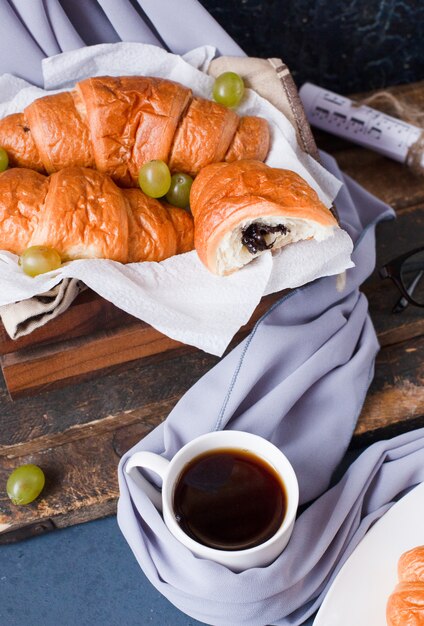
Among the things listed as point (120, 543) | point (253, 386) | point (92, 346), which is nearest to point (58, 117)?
point (92, 346)

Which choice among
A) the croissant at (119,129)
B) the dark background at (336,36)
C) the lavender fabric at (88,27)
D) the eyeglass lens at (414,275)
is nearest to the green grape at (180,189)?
the croissant at (119,129)

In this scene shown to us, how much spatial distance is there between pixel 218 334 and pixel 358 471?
0.28 m

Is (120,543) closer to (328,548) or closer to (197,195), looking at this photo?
(328,548)

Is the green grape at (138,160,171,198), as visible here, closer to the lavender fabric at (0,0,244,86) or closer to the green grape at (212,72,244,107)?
the green grape at (212,72,244,107)

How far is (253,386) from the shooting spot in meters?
1.17

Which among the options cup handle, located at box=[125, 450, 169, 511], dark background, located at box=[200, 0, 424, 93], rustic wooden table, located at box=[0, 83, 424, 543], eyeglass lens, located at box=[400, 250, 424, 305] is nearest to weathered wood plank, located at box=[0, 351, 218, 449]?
rustic wooden table, located at box=[0, 83, 424, 543]

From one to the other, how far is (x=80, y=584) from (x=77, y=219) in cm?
51

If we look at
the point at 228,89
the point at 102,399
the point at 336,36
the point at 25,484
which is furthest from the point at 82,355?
the point at 336,36

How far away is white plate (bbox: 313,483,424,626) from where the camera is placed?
941 mm

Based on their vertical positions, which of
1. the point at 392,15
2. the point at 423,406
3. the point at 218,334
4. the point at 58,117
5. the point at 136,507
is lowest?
the point at 136,507

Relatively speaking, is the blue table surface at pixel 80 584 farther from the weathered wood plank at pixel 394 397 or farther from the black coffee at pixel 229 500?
the weathered wood plank at pixel 394 397

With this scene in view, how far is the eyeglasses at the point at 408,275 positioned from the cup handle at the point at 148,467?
51 centimetres

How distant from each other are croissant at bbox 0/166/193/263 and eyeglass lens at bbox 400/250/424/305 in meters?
0.43

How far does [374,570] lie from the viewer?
98 centimetres
